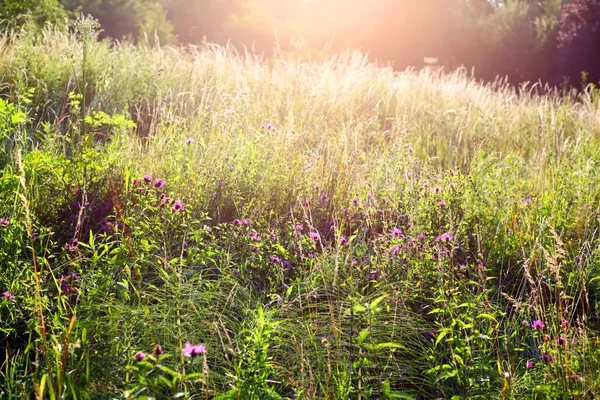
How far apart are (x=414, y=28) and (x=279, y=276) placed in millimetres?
22029

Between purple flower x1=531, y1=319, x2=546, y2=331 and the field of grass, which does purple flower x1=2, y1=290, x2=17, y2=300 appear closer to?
the field of grass

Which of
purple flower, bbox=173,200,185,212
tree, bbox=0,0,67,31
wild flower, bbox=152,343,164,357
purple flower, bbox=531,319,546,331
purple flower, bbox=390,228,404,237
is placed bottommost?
purple flower, bbox=531,319,546,331

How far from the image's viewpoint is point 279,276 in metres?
2.38

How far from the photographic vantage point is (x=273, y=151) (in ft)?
11.6

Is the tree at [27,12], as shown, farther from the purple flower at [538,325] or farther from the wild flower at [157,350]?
the purple flower at [538,325]

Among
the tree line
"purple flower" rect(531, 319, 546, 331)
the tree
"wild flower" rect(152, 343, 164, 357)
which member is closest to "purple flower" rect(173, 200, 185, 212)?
"wild flower" rect(152, 343, 164, 357)

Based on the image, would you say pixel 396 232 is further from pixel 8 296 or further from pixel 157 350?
pixel 8 296

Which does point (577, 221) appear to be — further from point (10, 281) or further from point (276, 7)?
point (276, 7)

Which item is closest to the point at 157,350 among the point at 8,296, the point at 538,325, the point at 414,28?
the point at 8,296

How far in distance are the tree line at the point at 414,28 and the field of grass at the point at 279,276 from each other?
468 inches

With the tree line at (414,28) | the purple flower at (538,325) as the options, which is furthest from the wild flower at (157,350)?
the tree line at (414,28)

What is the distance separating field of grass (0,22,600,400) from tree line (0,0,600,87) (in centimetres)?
1188

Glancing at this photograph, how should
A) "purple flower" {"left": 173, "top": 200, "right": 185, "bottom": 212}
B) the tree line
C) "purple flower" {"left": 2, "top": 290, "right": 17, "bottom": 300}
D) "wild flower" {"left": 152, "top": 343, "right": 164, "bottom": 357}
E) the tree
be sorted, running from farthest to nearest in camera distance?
the tree line < the tree < "purple flower" {"left": 173, "top": 200, "right": 185, "bottom": 212} < "purple flower" {"left": 2, "top": 290, "right": 17, "bottom": 300} < "wild flower" {"left": 152, "top": 343, "right": 164, "bottom": 357}

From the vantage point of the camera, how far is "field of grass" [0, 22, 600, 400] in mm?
1794
